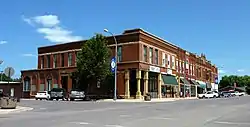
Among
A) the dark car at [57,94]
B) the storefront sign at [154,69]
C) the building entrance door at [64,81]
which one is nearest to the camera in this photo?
the dark car at [57,94]

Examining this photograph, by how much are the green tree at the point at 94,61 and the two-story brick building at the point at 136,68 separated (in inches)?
168

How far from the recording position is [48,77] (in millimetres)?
65875

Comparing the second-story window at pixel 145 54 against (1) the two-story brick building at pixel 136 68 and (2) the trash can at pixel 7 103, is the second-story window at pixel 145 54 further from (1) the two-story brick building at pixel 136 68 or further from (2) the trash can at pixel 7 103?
(2) the trash can at pixel 7 103

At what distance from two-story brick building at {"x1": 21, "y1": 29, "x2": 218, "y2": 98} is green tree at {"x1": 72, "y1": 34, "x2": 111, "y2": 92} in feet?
14.0

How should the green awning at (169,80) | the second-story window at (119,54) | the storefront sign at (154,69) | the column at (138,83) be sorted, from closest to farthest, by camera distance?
the column at (138,83)
the second-story window at (119,54)
the storefront sign at (154,69)
the green awning at (169,80)

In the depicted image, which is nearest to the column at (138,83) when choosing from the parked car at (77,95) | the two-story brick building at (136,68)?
the two-story brick building at (136,68)

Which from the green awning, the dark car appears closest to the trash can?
the dark car

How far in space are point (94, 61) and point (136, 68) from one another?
672cm

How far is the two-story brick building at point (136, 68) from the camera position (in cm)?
5391

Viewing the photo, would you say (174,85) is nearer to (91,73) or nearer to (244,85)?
(91,73)

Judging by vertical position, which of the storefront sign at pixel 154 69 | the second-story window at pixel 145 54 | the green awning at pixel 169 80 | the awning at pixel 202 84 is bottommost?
the awning at pixel 202 84

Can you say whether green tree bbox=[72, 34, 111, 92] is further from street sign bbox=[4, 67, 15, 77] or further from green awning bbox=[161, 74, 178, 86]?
street sign bbox=[4, 67, 15, 77]

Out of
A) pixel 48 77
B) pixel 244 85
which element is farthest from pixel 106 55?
pixel 244 85

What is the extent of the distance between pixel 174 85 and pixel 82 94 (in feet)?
70.1
